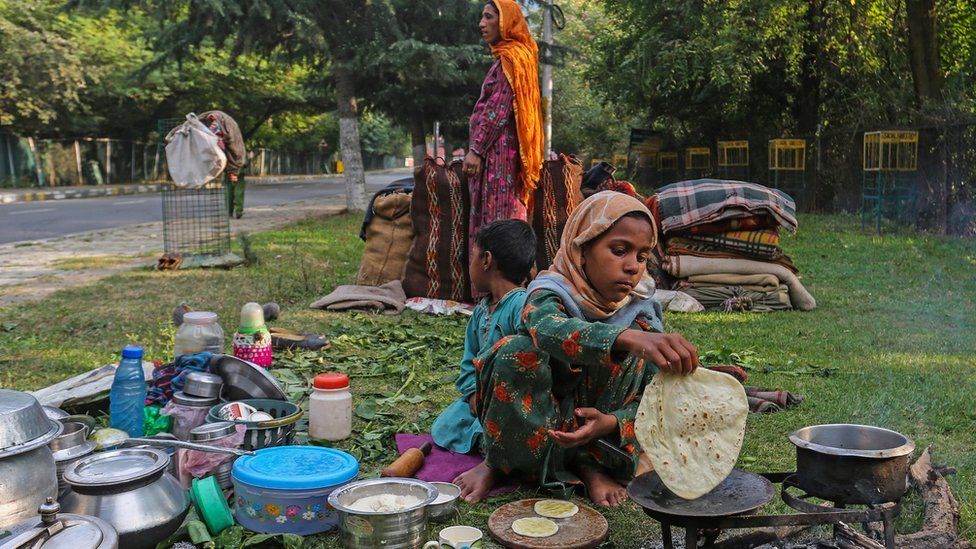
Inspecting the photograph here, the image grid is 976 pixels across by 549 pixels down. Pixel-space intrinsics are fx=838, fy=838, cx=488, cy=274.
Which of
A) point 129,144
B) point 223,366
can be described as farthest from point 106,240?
point 129,144

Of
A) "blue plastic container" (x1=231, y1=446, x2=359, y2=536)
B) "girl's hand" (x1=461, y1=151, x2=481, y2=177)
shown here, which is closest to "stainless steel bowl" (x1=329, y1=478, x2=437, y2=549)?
"blue plastic container" (x1=231, y1=446, x2=359, y2=536)

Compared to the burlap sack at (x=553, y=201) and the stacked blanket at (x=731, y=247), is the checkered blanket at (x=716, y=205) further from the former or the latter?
the burlap sack at (x=553, y=201)

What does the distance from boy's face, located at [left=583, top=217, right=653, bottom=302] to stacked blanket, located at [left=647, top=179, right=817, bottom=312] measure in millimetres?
4183

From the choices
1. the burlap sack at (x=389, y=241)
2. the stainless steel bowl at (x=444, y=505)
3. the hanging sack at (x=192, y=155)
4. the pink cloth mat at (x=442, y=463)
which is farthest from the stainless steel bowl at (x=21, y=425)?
the hanging sack at (x=192, y=155)

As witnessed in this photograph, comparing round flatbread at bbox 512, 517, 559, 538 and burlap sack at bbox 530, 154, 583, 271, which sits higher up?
burlap sack at bbox 530, 154, 583, 271

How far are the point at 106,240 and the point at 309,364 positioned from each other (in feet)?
28.4

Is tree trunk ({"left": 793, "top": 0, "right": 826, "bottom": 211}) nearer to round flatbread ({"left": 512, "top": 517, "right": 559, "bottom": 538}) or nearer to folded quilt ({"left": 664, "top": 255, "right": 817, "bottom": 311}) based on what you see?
folded quilt ({"left": 664, "top": 255, "right": 817, "bottom": 311})

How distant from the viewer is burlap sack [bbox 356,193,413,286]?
281 inches

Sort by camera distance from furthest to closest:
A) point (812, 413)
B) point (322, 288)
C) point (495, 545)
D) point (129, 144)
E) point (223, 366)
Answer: point (129, 144) → point (322, 288) → point (812, 413) → point (223, 366) → point (495, 545)

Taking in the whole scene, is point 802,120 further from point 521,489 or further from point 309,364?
point 521,489

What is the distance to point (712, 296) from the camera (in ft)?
22.1

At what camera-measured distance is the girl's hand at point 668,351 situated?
2.10 meters

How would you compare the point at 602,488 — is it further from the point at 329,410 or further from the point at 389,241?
the point at 389,241

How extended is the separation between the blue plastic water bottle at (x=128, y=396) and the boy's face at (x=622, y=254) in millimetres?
1895
